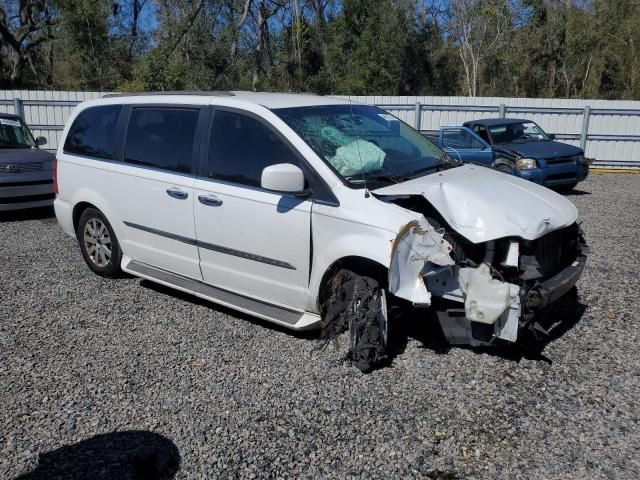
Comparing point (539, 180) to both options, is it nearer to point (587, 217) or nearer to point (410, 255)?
point (587, 217)

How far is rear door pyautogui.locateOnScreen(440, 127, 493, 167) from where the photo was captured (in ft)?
37.1

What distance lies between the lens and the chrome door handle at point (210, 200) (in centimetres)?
467

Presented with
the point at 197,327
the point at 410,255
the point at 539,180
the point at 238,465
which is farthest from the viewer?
the point at 539,180

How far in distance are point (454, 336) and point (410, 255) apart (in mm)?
733

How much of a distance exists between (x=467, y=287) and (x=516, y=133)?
8982 millimetres

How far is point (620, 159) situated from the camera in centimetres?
1633

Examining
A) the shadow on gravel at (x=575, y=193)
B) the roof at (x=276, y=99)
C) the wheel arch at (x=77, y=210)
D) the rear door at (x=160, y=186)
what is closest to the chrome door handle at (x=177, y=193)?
the rear door at (x=160, y=186)

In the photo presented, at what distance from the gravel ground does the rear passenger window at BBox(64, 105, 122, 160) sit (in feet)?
4.94

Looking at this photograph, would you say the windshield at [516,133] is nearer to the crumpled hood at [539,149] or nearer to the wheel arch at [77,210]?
the crumpled hood at [539,149]

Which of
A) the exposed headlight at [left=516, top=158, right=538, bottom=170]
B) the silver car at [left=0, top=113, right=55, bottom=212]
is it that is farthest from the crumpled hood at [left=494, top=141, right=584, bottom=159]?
the silver car at [left=0, top=113, right=55, bottom=212]

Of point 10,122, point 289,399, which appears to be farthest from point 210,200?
point 10,122

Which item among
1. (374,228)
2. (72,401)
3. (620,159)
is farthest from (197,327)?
(620,159)

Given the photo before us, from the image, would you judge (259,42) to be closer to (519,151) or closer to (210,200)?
(519,151)

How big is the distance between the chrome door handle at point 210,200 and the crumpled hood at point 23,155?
19.1 feet
